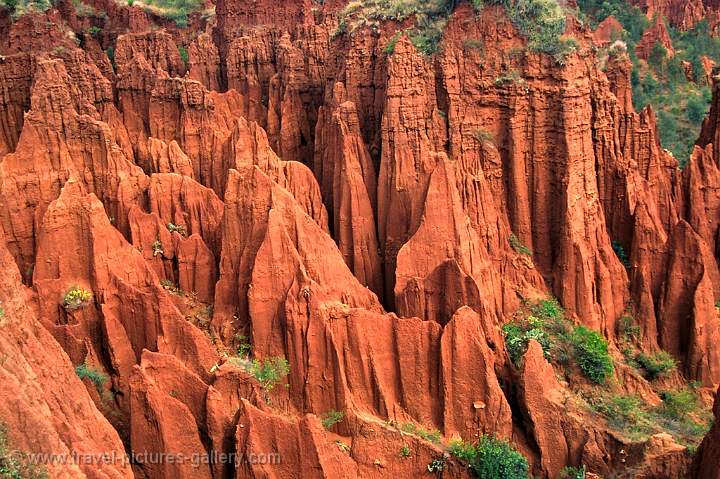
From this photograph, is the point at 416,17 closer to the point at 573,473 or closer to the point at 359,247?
the point at 359,247

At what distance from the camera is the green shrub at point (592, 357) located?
2294 cm

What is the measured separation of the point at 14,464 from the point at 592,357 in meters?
16.5

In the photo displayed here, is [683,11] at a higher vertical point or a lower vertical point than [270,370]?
higher

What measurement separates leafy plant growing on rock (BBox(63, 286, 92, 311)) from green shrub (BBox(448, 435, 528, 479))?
1026 cm

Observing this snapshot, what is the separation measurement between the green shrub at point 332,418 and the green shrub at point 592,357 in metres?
7.45

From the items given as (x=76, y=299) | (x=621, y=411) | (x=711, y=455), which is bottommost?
(x=621, y=411)

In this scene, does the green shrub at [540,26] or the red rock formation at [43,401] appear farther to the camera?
the green shrub at [540,26]

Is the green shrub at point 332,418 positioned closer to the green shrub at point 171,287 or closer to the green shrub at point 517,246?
the green shrub at point 171,287

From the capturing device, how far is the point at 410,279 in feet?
72.6

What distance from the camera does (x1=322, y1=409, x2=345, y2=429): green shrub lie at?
20.1 metres

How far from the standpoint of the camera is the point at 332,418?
2019cm

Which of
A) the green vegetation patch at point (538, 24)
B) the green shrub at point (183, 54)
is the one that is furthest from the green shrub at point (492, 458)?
the green shrub at point (183, 54)

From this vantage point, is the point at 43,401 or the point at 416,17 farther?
the point at 416,17

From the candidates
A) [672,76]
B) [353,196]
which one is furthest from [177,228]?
[672,76]
